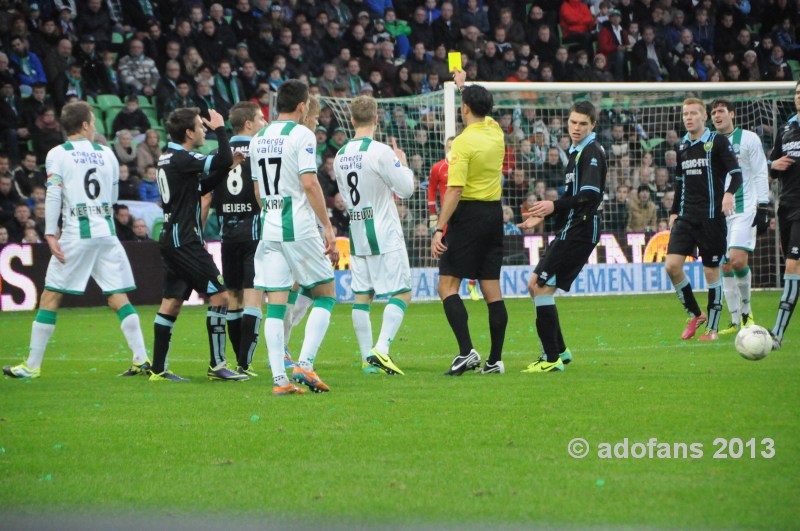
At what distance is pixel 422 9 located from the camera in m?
25.0

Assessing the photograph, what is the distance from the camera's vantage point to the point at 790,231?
1036 centimetres

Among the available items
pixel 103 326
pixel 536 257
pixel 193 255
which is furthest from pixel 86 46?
pixel 193 255

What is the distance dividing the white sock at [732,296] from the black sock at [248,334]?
5710mm

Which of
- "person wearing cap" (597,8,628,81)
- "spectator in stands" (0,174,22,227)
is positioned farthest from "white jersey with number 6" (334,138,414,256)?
"person wearing cap" (597,8,628,81)

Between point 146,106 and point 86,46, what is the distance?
1.67 metres

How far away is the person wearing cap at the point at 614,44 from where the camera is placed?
26.0m

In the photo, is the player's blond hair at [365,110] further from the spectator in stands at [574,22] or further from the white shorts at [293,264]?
the spectator in stands at [574,22]

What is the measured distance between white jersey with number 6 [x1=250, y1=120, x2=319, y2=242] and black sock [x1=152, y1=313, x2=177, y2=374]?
1845mm

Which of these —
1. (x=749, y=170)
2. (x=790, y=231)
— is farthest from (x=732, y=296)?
(x=790, y=231)

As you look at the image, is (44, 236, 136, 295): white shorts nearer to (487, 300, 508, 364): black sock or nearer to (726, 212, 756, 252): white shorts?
(487, 300, 508, 364): black sock

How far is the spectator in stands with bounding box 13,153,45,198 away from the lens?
60.1 feet

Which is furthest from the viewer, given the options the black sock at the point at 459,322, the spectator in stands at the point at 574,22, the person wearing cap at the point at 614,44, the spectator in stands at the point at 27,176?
the spectator in stands at the point at 574,22

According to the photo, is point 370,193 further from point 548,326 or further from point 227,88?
point 227,88

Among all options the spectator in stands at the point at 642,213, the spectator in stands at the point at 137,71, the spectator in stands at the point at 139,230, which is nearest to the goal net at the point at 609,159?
the spectator in stands at the point at 642,213
